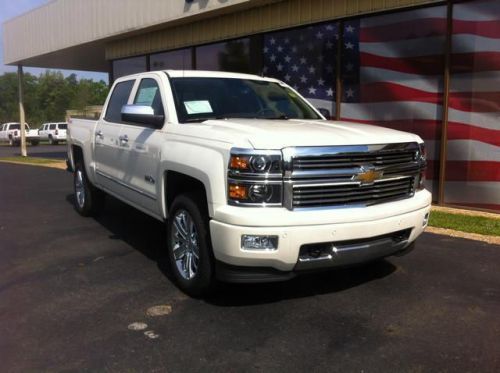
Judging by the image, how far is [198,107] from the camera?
4.91 meters

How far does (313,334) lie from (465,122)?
5.93m

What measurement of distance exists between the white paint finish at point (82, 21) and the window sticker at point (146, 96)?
5615 millimetres

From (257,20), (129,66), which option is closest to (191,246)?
(257,20)

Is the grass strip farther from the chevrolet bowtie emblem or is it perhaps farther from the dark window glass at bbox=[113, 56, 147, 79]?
the dark window glass at bbox=[113, 56, 147, 79]

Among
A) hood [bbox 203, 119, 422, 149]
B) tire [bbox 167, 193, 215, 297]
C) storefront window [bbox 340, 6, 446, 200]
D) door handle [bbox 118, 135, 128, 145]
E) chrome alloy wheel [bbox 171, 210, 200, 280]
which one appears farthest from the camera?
storefront window [bbox 340, 6, 446, 200]

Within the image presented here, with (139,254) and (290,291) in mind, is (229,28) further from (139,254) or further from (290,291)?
(290,291)

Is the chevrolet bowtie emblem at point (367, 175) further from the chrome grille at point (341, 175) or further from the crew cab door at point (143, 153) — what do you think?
the crew cab door at point (143, 153)

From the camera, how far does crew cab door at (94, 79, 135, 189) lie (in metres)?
5.97

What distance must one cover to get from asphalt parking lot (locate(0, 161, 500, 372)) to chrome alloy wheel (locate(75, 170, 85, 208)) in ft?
6.11

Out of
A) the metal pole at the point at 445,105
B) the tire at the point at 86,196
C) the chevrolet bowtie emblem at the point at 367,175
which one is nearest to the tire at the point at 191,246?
the chevrolet bowtie emblem at the point at 367,175

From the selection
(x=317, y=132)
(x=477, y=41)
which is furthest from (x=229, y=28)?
(x=317, y=132)

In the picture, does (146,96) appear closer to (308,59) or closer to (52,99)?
(308,59)

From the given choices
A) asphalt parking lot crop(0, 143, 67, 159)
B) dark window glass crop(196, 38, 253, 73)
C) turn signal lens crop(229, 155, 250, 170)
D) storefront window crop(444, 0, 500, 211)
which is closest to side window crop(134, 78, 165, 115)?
turn signal lens crop(229, 155, 250, 170)

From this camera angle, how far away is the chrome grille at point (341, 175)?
3678mm
